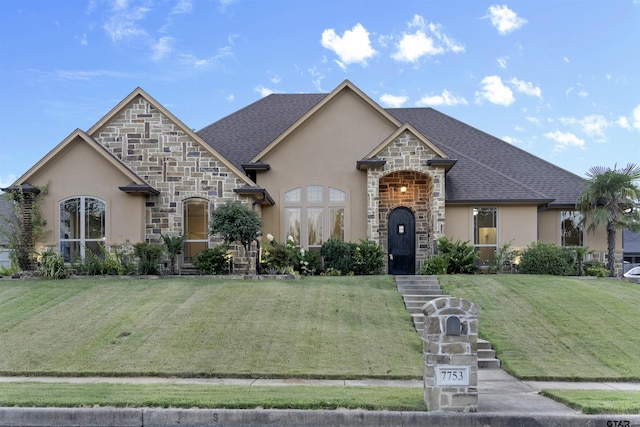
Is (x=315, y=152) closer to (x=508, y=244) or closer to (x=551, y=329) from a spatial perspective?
(x=508, y=244)

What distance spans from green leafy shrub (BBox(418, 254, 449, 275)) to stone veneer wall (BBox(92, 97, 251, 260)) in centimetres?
633

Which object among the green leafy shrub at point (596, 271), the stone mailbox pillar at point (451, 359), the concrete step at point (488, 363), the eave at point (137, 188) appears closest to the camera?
the stone mailbox pillar at point (451, 359)

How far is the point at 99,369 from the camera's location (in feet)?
28.9

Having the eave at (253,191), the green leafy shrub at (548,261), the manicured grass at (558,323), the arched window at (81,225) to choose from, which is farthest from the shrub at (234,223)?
the green leafy shrub at (548,261)

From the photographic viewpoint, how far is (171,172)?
55.9 ft

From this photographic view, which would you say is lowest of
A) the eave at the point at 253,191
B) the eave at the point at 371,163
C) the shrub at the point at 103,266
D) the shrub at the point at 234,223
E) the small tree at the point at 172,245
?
the shrub at the point at 103,266

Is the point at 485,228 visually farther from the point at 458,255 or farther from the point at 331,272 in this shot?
the point at 331,272

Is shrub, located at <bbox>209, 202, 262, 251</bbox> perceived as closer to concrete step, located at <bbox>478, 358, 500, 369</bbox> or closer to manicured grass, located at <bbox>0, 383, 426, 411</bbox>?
manicured grass, located at <bbox>0, 383, 426, 411</bbox>

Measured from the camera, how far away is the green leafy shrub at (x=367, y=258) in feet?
54.6

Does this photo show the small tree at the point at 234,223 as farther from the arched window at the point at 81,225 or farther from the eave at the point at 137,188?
the arched window at the point at 81,225

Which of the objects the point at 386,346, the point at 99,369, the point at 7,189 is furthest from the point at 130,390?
the point at 7,189

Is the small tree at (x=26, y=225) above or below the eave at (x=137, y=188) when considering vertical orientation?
below

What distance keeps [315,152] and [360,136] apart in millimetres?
1779

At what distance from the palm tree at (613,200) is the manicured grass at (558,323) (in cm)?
343
